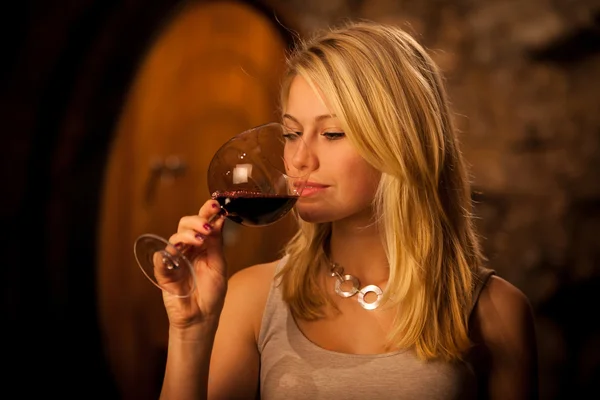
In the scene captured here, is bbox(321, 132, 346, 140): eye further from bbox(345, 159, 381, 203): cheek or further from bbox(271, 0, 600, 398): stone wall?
bbox(271, 0, 600, 398): stone wall

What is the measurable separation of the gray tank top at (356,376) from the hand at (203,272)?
221mm

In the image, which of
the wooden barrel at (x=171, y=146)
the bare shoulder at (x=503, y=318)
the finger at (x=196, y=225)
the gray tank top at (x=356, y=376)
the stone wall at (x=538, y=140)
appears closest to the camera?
the finger at (x=196, y=225)

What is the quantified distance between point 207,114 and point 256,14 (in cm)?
48

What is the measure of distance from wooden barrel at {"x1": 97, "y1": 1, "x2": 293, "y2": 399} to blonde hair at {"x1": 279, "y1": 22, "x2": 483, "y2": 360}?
584 millimetres

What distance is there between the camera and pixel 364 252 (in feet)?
5.52

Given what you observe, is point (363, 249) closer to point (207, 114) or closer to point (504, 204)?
point (207, 114)

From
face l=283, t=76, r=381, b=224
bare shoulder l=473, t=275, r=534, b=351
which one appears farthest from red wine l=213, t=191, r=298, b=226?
bare shoulder l=473, t=275, r=534, b=351

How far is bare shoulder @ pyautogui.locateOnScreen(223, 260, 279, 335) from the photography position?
1685mm

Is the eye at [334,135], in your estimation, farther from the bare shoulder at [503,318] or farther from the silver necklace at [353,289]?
the bare shoulder at [503,318]

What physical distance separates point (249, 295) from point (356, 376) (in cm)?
36

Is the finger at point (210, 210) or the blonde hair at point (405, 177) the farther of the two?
the blonde hair at point (405, 177)

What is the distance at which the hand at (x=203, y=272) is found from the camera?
4.42ft

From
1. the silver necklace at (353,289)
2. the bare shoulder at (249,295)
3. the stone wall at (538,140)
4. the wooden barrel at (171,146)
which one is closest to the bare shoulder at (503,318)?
the silver necklace at (353,289)

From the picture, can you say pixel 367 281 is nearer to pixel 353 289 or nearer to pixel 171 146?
pixel 353 289
